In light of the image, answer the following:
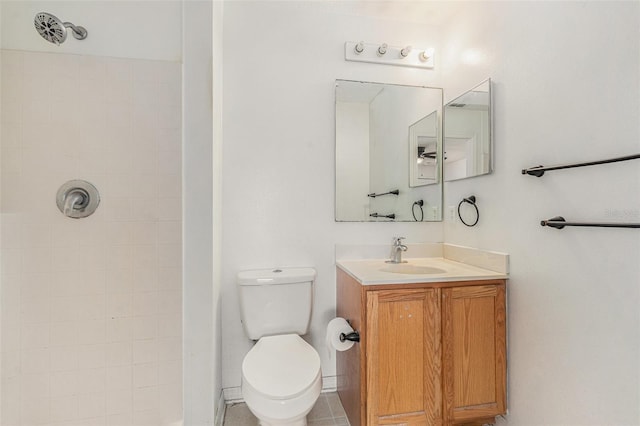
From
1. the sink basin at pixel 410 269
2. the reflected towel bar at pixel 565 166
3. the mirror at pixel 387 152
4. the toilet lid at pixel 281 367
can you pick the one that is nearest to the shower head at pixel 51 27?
the mirror at pixel 387 152

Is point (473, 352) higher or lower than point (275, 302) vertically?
lower

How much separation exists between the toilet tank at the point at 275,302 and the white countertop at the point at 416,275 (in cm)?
30

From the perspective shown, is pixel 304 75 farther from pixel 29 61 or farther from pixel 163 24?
pixel 29 61

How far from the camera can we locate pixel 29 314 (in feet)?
5.10

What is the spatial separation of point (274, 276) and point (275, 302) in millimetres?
150

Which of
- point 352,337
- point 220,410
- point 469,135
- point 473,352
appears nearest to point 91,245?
point 220,410

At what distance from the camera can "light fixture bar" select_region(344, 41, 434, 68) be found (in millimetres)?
1969

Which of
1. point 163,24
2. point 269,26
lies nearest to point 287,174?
point 269,26

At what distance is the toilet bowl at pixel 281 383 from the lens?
124 centimetres

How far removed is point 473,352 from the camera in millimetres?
1472

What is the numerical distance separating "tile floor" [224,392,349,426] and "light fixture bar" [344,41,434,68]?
7.20 feet

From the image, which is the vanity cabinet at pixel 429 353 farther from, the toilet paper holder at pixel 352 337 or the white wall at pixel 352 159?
the white wall at pixel 352 159

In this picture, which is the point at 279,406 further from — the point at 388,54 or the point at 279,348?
the point at 388,54

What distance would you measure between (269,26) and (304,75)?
368 millimetres
